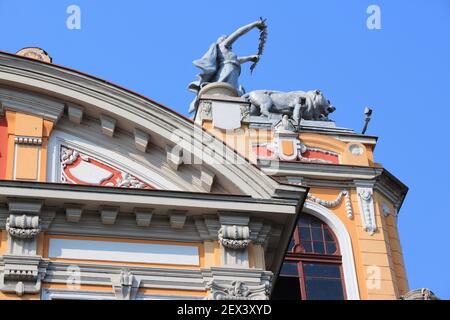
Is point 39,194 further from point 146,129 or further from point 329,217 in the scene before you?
point 329,217

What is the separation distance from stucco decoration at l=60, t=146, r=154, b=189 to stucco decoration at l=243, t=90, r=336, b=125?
1341 centimetres

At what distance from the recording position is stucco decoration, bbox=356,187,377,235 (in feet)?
101

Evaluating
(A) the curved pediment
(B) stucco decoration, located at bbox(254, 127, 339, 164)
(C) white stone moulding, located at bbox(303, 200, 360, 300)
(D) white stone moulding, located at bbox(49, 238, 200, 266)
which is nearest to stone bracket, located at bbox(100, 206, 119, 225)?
(D) white stone moulding, located at bbox(49, 238, 200, 266)

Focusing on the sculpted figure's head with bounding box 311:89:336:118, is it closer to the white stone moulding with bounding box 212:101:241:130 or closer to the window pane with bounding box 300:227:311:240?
the window pane with bounding box 300:227:311:240

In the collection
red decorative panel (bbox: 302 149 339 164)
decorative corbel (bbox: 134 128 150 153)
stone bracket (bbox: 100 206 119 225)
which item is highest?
red decorative panel (bbox: 302 149 339 164)

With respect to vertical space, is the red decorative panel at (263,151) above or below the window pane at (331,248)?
above

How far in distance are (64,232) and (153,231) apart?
1.33 metres

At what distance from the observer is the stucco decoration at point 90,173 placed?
19953 millimetres

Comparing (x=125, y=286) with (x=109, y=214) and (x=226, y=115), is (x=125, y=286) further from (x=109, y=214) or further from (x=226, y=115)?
(x=226, y=115)

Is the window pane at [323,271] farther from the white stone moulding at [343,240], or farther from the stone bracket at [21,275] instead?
the stone bracket at [21,275]

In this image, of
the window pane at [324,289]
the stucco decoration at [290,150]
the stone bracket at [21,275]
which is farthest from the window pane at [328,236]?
the stone bracket at [21,275]

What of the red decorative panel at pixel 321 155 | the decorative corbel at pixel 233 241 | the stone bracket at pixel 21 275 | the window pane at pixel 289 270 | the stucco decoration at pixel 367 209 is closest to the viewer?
the stone bracket at pixel 21 275

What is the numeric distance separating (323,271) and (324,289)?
51cm

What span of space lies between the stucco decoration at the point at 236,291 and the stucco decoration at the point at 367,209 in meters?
11.9
